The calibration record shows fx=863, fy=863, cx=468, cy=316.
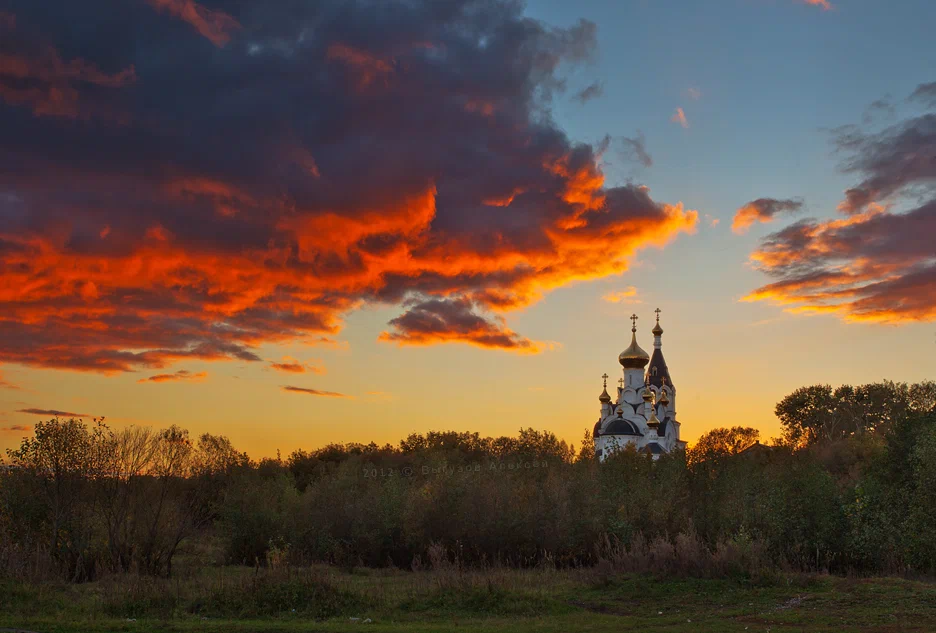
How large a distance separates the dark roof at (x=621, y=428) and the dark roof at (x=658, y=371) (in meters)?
8.77

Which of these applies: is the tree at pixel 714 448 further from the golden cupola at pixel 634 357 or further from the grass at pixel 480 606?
the golden cupola at pixel 634 357

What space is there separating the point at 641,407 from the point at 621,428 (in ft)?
18.8

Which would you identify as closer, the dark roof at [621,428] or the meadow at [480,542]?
the meadow at [480,542]

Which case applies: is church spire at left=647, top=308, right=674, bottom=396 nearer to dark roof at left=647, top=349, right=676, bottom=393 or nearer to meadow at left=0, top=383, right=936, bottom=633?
dark roof at left=647, top=349, right=676, bottom=393

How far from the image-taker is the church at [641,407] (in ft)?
267

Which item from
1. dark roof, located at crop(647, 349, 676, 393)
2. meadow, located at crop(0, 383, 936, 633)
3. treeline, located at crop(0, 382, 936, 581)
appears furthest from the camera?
dark roof, located at crop(647, 349, 676, 393)

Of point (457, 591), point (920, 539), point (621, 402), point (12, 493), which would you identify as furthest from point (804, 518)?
point (621, 402)

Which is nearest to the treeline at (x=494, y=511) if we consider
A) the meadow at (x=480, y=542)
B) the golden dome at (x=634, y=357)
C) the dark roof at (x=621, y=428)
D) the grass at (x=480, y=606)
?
the meadow at (x=480, y=542)

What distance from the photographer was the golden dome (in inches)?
3442

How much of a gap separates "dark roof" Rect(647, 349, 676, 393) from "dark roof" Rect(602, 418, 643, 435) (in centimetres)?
877

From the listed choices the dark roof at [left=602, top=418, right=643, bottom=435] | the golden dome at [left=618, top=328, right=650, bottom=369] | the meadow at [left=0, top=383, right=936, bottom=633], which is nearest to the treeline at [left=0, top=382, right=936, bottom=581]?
the meadow at [left=0, top=383, right=936, bottom=633]

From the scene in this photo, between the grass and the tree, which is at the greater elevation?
the tree

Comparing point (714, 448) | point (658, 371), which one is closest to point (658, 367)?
point (658, 371)

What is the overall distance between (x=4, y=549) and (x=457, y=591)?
1403cm
